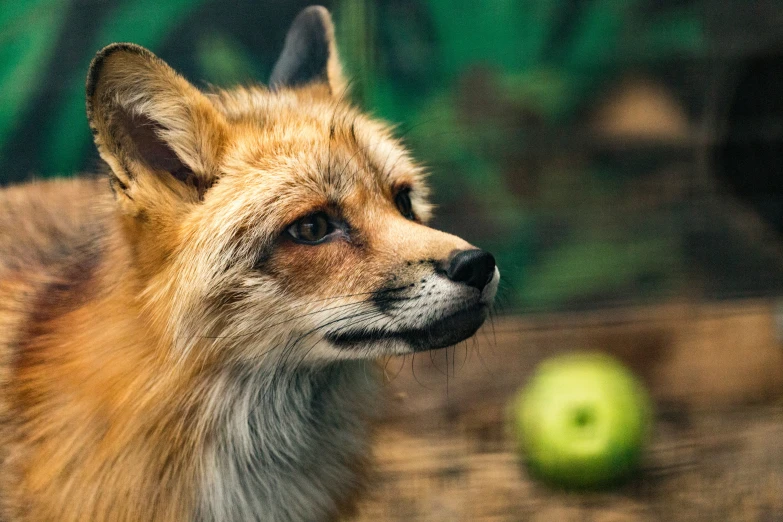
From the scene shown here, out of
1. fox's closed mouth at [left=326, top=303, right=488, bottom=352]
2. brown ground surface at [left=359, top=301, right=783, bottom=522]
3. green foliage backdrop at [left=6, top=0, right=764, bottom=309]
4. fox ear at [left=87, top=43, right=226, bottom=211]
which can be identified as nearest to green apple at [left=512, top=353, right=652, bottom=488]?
brown ground surface at [left=359, top=301, right=783, bottom=522]

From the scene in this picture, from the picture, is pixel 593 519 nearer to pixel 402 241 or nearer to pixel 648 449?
pixel 648 449

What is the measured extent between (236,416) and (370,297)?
517 mm

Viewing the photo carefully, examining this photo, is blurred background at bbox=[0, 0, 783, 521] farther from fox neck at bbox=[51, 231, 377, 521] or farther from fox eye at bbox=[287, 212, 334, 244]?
fox eye at bbox=[287, 212, 334, 244]

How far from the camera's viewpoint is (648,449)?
3.32 m

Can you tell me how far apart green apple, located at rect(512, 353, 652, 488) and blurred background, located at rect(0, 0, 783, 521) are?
1.02 feet

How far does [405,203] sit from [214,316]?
0.76 metres

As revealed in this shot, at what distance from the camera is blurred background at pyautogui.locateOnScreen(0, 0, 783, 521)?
11.5 ft

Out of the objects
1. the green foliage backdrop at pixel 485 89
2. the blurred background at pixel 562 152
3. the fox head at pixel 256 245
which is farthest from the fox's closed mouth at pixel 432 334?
the green foliage backdrop at pixel 485 89

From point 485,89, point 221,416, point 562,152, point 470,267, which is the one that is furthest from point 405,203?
point 562,152

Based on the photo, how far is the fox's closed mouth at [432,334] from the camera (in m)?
1.96

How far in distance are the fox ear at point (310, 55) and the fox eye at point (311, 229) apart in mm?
728

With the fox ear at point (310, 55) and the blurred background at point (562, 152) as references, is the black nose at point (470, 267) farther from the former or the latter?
the blurred background at point (562, 152)

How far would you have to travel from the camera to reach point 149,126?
2080 millimetres

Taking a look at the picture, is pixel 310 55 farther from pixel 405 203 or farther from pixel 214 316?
pixel 214 316
